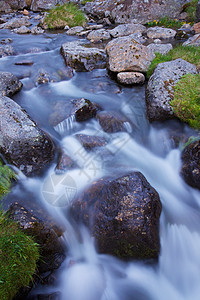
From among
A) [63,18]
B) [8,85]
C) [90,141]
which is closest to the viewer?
[90,141]

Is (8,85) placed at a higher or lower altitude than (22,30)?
lower

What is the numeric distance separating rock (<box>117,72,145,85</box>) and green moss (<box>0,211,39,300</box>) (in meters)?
6.43

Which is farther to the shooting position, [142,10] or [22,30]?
[142,10]

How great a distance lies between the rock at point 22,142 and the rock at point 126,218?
6.19ft

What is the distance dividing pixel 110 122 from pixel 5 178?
328cm

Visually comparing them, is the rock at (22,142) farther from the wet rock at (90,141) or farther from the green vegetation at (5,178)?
the wet rock at (90,141)

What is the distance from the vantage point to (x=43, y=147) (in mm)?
5113

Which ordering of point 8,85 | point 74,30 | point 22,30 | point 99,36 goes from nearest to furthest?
point 8,85 → point 99,36 → point 74,30 → point 22,30

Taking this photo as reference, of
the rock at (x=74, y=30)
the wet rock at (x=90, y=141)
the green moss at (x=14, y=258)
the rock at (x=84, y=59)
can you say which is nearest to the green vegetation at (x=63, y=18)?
the rock at (x=74, y=30)

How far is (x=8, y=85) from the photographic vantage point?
7.00 m

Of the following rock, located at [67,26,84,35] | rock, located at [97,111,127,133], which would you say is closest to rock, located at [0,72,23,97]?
rock, located at [97,111,127,133]

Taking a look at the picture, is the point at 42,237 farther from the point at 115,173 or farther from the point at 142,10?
the point at 142,10

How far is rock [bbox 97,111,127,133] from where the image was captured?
621cm

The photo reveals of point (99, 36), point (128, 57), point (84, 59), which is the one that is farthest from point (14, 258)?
point (99, 36)
